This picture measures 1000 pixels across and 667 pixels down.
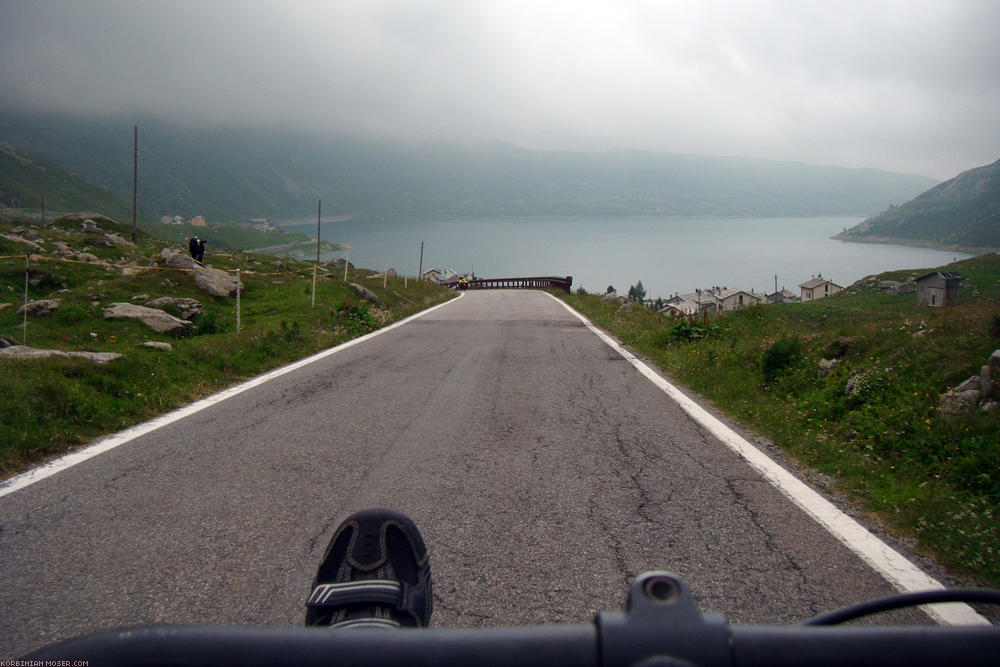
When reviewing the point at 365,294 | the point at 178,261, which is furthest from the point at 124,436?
the point at 178,261

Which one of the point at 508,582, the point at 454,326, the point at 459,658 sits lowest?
the point at 454,326

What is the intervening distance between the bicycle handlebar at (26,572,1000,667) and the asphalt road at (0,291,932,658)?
1.82m

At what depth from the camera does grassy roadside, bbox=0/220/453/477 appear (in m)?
6.14

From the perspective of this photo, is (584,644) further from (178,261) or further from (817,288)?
(817,288)

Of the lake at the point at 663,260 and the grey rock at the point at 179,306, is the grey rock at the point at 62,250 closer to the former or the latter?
the grey rock at the point at 179,306

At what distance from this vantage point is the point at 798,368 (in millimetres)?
8383

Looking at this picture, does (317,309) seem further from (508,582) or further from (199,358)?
(508,582)

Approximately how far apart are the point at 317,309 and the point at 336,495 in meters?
13.2

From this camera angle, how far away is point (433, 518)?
4.02 m

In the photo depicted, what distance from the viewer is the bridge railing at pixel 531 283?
4337cm

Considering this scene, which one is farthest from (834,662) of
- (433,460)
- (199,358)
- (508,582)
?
(199,358)

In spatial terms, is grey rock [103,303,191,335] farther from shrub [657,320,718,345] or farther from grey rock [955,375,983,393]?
grey rock [955,375,983,393]

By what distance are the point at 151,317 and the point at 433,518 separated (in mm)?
12355

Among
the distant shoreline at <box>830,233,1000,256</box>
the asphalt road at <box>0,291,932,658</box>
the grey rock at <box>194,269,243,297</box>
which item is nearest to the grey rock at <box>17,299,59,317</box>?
the grey rock at <box>194,269,243,297</box>
